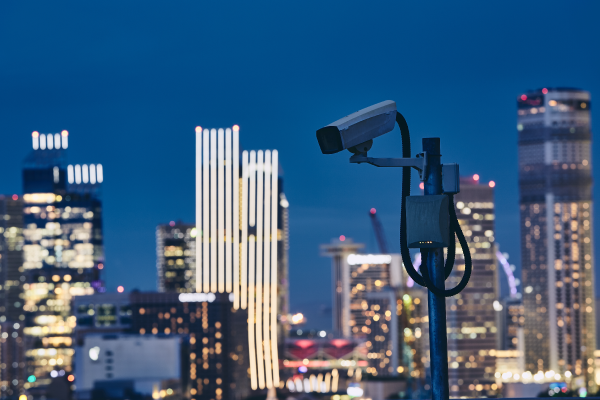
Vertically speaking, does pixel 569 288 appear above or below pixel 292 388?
above

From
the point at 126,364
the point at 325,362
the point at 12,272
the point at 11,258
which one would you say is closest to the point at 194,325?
the point at 126,364

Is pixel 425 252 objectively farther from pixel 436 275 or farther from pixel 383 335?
pixel 383 335

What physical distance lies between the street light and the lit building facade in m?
120

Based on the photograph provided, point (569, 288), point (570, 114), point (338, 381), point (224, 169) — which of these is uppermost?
point (570, 114)

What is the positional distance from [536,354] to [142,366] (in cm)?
7560

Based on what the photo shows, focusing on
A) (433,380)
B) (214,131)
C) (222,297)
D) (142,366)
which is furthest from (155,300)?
(433,380)

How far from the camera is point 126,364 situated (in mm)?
93500

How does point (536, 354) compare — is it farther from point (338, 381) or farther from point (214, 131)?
point (214, 131)

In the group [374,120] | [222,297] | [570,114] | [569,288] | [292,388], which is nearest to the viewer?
[374,120]

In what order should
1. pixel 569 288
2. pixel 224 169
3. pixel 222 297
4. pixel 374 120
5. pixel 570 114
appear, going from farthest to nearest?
pixel 570 114 → pixel 569 288 → pixel 224 169 → pixel 222 297 → pixel 374 120

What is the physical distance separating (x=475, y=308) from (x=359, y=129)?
146m

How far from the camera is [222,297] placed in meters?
116

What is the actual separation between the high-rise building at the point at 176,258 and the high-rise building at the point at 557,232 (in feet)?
172

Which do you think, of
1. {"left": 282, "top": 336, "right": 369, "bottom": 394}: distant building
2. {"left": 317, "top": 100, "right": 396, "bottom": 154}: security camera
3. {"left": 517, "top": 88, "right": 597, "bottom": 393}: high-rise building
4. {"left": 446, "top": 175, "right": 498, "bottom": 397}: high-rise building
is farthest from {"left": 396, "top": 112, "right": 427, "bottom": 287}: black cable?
{"left": 282, "top": 336, "right": 369, "bottom": 394}: distant building
